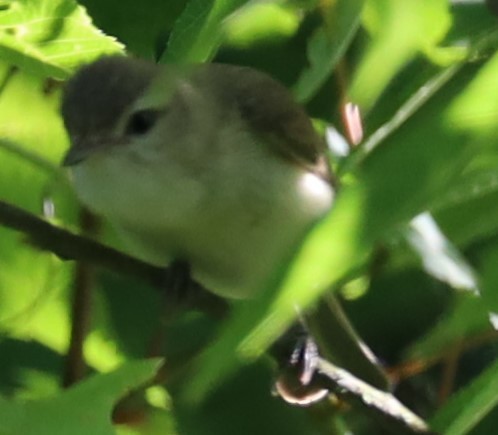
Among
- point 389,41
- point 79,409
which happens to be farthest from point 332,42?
point 79,409

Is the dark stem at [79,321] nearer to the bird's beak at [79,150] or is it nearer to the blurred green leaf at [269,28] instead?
the bird's beak at [79,150]

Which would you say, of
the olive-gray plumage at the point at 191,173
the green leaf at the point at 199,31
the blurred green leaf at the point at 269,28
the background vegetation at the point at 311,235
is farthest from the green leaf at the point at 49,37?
the olive-gray plumage at the point at 191,173

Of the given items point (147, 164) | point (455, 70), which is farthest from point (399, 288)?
point (455, 70)

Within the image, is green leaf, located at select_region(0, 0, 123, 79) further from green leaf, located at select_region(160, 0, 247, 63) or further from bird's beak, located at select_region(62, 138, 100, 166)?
bird's beak, located at select_region(62, 138, 100, 166)

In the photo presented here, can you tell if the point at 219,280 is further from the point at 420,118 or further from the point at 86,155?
the point at 420,118

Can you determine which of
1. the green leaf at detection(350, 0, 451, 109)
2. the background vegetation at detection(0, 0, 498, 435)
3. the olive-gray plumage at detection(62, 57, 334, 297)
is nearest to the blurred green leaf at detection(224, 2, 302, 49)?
the background vegetation at detection(0, 0, 498, 435)

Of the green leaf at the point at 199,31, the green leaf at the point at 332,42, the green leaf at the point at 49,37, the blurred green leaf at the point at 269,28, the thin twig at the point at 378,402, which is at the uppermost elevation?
the green leaf at the point at 332,42

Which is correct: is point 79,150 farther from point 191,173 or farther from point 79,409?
point 79,409
